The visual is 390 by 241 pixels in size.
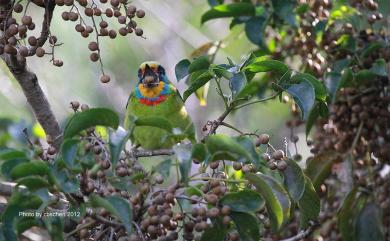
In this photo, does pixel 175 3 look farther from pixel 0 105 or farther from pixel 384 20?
pixel 384 20

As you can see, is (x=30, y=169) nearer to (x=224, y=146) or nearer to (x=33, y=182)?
(x=33, y=182)

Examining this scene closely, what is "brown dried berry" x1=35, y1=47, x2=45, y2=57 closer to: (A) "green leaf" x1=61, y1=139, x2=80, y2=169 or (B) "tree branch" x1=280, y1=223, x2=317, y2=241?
(A) "green leaf" x1=61, y1=139, x2=80, y2=169

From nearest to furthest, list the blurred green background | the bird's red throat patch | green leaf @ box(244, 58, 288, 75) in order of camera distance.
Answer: green leaf @ box(244, 58, 288, 75), the bird's red throat patch, the blurred green background

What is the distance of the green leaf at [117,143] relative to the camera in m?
1.87

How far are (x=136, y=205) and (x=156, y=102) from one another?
5.40 ft

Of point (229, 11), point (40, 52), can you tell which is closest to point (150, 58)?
point (229, 11)

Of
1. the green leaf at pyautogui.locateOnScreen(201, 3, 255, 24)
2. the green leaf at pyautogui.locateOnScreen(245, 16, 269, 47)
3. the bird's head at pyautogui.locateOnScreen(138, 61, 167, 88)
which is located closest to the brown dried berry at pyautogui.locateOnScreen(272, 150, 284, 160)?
the green leaf at pyautogui.locateOnScreen(201, 3, 255, 24)

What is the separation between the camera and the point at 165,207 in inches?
76.0

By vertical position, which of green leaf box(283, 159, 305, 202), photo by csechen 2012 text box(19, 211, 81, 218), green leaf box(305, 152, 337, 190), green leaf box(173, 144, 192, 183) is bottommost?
green leaf box(305, 152, 337, 190)

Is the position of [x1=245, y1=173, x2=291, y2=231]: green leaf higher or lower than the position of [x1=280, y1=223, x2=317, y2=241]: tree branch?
higher

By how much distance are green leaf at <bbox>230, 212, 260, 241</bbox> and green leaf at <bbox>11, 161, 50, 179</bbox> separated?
497mm

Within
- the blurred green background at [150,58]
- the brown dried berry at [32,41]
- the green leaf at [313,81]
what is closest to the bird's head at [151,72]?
the brown dried berry at [32,41]

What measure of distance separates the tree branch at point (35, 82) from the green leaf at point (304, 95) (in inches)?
27.9

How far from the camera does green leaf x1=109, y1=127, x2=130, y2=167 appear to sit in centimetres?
187
